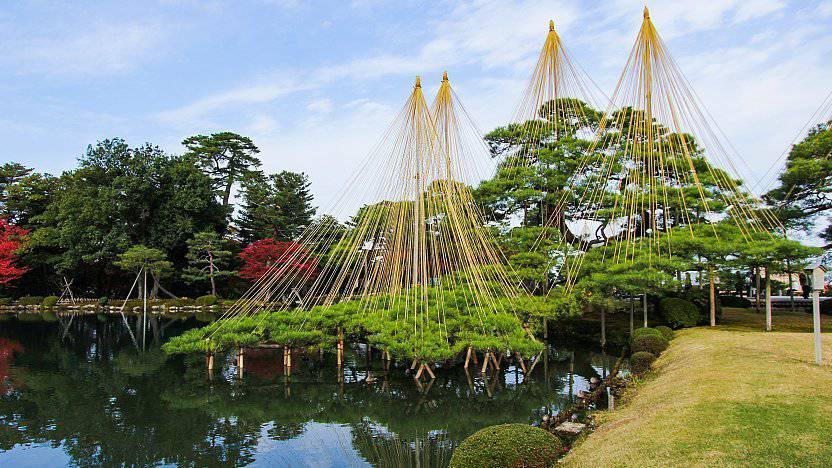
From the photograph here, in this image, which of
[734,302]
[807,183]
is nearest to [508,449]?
[807,183]

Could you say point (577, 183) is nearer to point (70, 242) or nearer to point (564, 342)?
point (564, 342)

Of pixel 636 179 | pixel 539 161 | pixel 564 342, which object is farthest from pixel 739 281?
pixel 539 161

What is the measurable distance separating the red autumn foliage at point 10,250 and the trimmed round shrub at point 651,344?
3458cm

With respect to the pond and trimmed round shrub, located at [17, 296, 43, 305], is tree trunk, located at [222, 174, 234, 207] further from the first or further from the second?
the pond

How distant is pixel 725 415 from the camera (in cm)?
571

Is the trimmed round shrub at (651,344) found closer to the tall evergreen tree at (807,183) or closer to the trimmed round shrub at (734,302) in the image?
the tall evergreen tree at (807,183)

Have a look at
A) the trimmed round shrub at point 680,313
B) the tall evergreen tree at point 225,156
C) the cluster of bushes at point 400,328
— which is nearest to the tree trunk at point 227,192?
the tall evergreen tree at point 225,156

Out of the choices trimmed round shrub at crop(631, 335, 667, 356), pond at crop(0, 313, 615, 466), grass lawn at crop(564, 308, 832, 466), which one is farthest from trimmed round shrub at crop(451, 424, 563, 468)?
trimmed round shrub at crop(631, 335, 667, 356)

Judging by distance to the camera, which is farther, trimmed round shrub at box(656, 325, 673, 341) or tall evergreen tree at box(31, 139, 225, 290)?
tall evergreen tree at box(31, 139, 225, 290)

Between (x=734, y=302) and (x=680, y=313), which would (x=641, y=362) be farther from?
(x=734, y=302)

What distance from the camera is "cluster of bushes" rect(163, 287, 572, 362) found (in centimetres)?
1102

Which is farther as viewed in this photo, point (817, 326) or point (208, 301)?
point (208, 301)

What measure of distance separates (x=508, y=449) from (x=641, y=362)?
22.5 ft

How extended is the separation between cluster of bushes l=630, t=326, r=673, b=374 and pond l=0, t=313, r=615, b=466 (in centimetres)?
121
